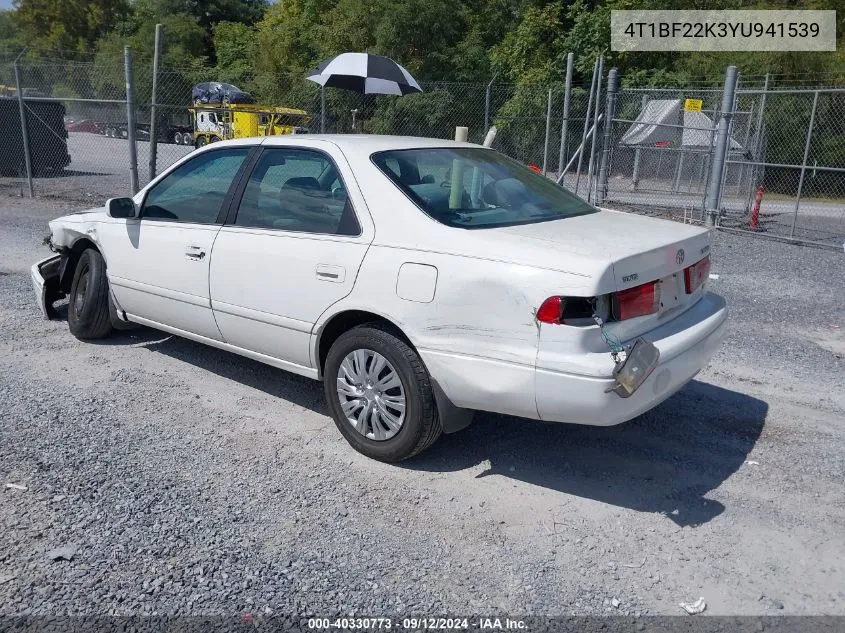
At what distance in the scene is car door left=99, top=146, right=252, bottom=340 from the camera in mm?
4742

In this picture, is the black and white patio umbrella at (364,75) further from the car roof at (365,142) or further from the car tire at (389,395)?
the car tire at (389,395)

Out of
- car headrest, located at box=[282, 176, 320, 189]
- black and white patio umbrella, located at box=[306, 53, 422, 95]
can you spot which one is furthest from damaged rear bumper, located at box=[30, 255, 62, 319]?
black and white patio umbrella, located at box=[306, 53, 422, 95]

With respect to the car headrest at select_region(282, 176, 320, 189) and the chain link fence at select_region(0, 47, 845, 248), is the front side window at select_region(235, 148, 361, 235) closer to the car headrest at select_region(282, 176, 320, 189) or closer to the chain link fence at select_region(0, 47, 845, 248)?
the car headrest at select_region(282, 176, 320, 189)

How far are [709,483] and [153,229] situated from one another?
370cm

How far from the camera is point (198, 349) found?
19.0 ft

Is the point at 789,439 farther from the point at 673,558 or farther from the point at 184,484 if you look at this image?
the point at 184,484

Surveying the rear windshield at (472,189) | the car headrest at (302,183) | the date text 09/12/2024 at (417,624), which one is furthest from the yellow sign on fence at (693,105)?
the date text 09/12/2024 at (417,624)

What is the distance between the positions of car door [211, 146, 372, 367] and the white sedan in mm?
10

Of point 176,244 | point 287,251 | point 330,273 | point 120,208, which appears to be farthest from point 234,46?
point 330,273

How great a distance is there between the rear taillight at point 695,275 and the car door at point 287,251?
1.68 m

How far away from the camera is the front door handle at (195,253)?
15.4ft

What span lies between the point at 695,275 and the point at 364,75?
908cm

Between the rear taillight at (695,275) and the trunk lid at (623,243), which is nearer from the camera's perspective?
the trunk lid at (623,243)

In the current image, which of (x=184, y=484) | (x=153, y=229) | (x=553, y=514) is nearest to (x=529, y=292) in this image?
(x=553, y=514)
